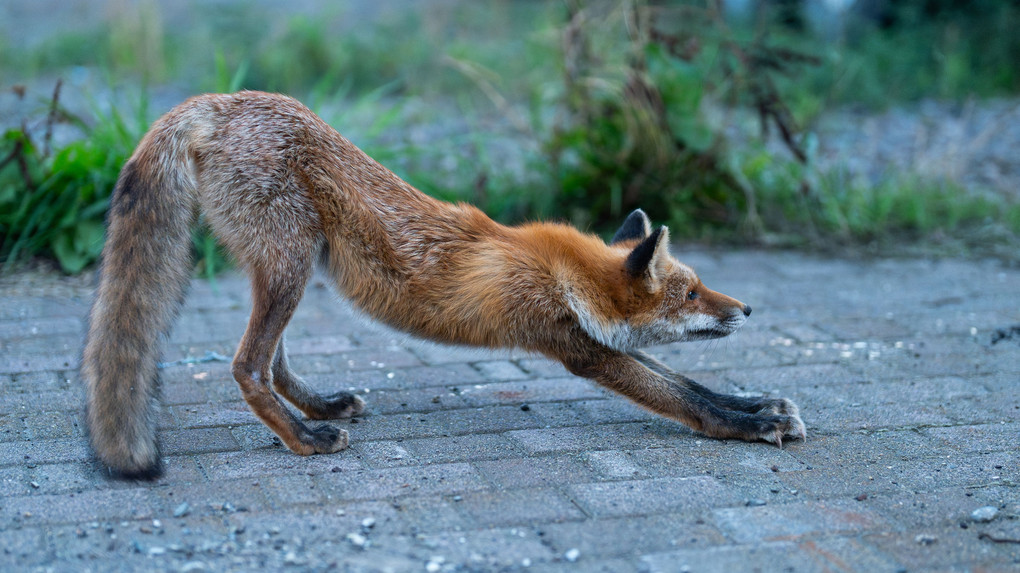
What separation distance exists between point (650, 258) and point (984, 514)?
5.02 ft

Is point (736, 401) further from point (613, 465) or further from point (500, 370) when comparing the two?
point (500, 370)

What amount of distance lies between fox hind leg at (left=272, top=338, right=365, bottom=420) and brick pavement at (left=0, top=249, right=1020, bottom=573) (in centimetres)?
10

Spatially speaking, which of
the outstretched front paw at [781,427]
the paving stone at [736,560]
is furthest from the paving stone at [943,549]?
the outstretched front paw at [781,427]

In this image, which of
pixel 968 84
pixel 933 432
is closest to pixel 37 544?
pixel 933 432

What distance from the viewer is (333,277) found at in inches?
148

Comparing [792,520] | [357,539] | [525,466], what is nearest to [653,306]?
[525,466]

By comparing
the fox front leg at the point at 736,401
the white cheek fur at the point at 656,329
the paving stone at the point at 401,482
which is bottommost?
the paving stone at the point at 401,482

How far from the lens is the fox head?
374 cm

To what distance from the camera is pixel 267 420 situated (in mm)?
3457

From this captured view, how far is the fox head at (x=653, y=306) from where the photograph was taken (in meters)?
3.74

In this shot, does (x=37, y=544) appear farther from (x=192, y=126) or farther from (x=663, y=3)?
(x=663, y=3)

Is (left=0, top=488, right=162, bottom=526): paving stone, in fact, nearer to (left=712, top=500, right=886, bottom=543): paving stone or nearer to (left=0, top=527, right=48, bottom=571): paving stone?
(left=0, top=527, right=48, bottom=571): paving stone

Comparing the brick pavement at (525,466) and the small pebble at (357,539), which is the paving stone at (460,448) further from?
the small pebble at (357,539)

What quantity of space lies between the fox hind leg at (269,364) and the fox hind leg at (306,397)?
0.38 m
